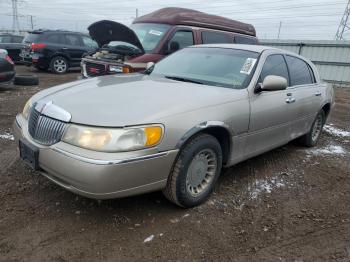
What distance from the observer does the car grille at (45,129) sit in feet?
8.97

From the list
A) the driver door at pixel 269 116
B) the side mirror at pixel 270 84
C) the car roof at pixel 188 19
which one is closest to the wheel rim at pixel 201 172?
the driver door at pixel 269 116

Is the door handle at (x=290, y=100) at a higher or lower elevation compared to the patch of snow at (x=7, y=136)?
higher

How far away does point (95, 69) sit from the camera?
7137 mm

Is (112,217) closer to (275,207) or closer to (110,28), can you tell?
(275,207)

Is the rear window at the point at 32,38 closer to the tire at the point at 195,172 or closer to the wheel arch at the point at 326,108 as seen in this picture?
the wheel arch at the point at 326,108

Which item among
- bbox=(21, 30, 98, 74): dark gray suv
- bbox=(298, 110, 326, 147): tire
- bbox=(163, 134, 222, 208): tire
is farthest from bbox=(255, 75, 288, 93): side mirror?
bbox=(21, 30, 98, 74): dark gray suv

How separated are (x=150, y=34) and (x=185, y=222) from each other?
5443 mm

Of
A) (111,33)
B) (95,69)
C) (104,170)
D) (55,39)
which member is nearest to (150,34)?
(111,33)

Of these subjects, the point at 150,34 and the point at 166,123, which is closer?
the point at 166,123

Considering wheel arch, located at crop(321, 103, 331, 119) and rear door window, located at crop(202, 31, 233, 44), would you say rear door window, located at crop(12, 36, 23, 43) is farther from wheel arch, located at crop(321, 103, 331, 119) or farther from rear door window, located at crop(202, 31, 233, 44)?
wheel arch, located at crop(321, 103, 331, 119)

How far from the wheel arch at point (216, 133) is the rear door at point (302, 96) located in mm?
1318

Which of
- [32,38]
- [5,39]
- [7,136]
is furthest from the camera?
[5,39]

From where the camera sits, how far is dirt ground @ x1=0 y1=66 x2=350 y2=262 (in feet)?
8.66

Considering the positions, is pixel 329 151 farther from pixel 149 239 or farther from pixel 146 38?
pixel 146 38
